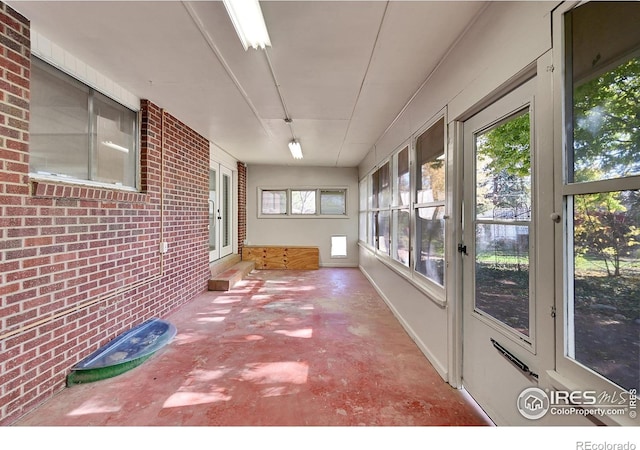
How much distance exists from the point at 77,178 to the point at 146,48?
1.24 m

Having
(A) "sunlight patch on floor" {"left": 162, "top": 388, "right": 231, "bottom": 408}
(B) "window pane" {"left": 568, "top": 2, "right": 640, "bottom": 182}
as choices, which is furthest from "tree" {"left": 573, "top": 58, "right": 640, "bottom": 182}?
(A) "sunlight patch on floor" {"left": 162, "top": 388, "right": 231, "bottom": 408}

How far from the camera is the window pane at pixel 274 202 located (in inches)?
285

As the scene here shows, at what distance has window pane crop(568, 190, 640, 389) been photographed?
0.96 m

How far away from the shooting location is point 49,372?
6.28 feet

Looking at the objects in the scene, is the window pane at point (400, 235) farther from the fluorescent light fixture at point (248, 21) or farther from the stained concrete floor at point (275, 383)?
the fluorescent light fixture at point (248, 21)

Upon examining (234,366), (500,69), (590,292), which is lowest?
(234,366)

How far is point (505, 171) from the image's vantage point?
5.34 ft

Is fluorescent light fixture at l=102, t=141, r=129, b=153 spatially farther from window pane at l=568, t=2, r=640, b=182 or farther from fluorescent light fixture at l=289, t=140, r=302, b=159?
window pane at l=568, t=2, r=640, b=182

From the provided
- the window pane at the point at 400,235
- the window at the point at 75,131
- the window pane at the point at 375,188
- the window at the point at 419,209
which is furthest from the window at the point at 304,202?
the window at the point at 75,131

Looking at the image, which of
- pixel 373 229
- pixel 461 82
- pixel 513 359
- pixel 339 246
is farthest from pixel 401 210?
pixel 339 246

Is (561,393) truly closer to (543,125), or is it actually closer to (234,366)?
(543,125)

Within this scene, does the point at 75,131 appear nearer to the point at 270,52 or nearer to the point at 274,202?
the point at 270,52

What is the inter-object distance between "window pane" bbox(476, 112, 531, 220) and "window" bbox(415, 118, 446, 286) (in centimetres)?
43

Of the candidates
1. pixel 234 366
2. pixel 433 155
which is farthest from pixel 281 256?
pixel 433 155
